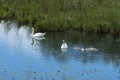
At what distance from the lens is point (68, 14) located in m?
38.9

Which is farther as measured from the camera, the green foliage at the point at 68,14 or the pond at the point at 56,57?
the green foliage at the point at 68,14

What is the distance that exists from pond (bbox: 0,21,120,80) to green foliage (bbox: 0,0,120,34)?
2.79 ft

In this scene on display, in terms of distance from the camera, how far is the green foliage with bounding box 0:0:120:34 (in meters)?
36.7

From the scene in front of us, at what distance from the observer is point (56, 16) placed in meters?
38.9

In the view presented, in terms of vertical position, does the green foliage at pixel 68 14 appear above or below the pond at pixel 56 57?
above

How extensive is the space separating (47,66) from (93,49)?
16.2 ft

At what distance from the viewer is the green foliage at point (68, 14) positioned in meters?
36.7

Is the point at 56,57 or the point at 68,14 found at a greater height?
the point at 68,14

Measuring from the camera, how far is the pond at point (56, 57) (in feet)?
79.8

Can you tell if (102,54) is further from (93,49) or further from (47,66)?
(47,66)

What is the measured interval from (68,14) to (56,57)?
10697 mm

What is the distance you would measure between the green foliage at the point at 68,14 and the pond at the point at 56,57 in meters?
0.85

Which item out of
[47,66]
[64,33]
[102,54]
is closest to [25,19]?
[64,33]

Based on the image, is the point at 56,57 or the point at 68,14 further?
the point at 68,14
